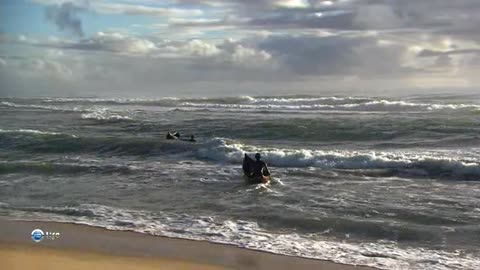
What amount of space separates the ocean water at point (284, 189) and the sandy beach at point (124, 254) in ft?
1.06

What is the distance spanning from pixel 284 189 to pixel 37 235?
17.8ft

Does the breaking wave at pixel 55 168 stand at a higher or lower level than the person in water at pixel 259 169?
lower

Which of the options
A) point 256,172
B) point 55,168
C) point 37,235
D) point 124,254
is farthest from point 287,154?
point 124,254

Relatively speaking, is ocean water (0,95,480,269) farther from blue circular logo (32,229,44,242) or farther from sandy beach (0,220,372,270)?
blue circular logo (32,229,44,242)

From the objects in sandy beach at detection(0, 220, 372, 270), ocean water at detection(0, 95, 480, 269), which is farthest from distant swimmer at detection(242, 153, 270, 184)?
sandy beach at detection(0, 220, 372, 270)

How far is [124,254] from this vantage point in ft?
21.9

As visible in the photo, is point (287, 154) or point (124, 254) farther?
point (287, 154)

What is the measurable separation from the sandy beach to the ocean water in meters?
0.32

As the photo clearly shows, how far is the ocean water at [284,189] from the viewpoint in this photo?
25.4ft

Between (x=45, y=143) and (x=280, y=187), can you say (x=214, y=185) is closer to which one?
(x=280, y=187)

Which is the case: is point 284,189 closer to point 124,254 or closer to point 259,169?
point 259,169

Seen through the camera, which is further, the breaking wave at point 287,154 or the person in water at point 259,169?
the breaking wave at point 287,154

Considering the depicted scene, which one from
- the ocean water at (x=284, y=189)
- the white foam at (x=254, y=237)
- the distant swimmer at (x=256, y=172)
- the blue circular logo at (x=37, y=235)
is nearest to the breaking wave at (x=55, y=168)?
the ocean water at (x=284, y=189)

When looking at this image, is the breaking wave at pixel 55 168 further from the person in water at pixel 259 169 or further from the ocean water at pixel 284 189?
the person in water at pixel 259 169
